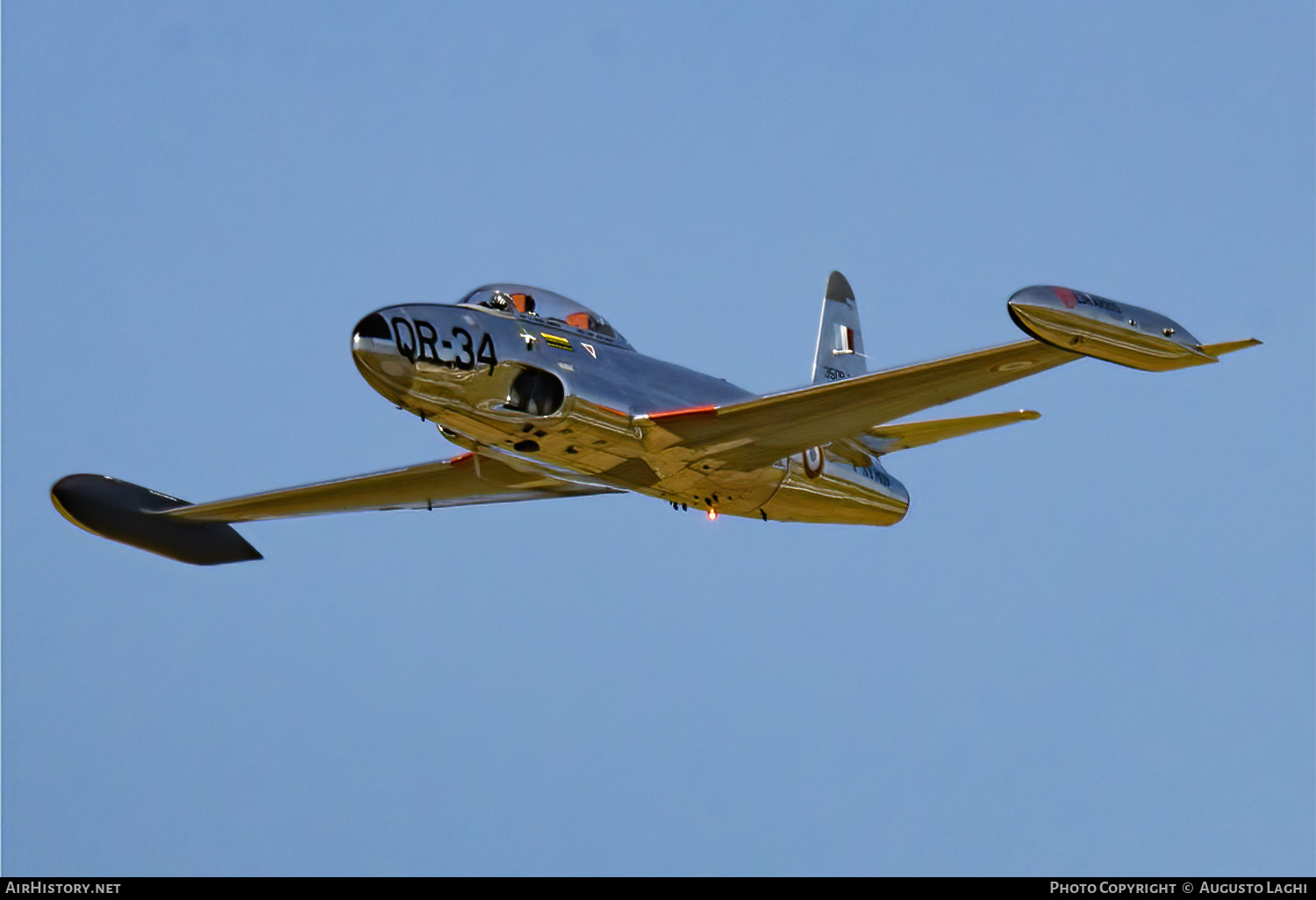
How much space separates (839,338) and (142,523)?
14.5 metres

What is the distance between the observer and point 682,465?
3172 centimetres

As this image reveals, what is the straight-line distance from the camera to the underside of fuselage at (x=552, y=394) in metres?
28.6

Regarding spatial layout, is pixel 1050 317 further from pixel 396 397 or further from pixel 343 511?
pixel 343 511

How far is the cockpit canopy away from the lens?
1195 inches

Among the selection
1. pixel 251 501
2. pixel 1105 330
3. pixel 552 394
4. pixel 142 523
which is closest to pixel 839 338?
pixel 552 394

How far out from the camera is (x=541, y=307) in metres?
30.7

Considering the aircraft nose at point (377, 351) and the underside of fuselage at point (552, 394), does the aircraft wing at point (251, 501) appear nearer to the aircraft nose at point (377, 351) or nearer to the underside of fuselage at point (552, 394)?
the underside of fuselage at point (552, 394)

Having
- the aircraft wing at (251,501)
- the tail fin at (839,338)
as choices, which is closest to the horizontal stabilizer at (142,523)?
the aircraft wing at (251,501)

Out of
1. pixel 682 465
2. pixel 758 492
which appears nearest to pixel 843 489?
pixel 758 492

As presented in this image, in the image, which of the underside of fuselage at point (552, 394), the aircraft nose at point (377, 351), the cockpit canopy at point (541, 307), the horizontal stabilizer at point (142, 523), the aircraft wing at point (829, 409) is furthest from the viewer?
the horizontal stabilizer at point (142, 523)

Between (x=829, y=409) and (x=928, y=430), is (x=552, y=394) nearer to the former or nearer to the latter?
(x=829, y=409)

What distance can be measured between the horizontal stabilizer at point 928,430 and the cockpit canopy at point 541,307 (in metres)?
6.05

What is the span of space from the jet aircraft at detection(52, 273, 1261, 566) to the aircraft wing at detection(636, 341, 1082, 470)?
33 mm

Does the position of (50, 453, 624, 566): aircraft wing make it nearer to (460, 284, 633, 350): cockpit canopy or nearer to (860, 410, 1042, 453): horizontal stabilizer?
(460, 284, 633, 350): cockpit canopy
